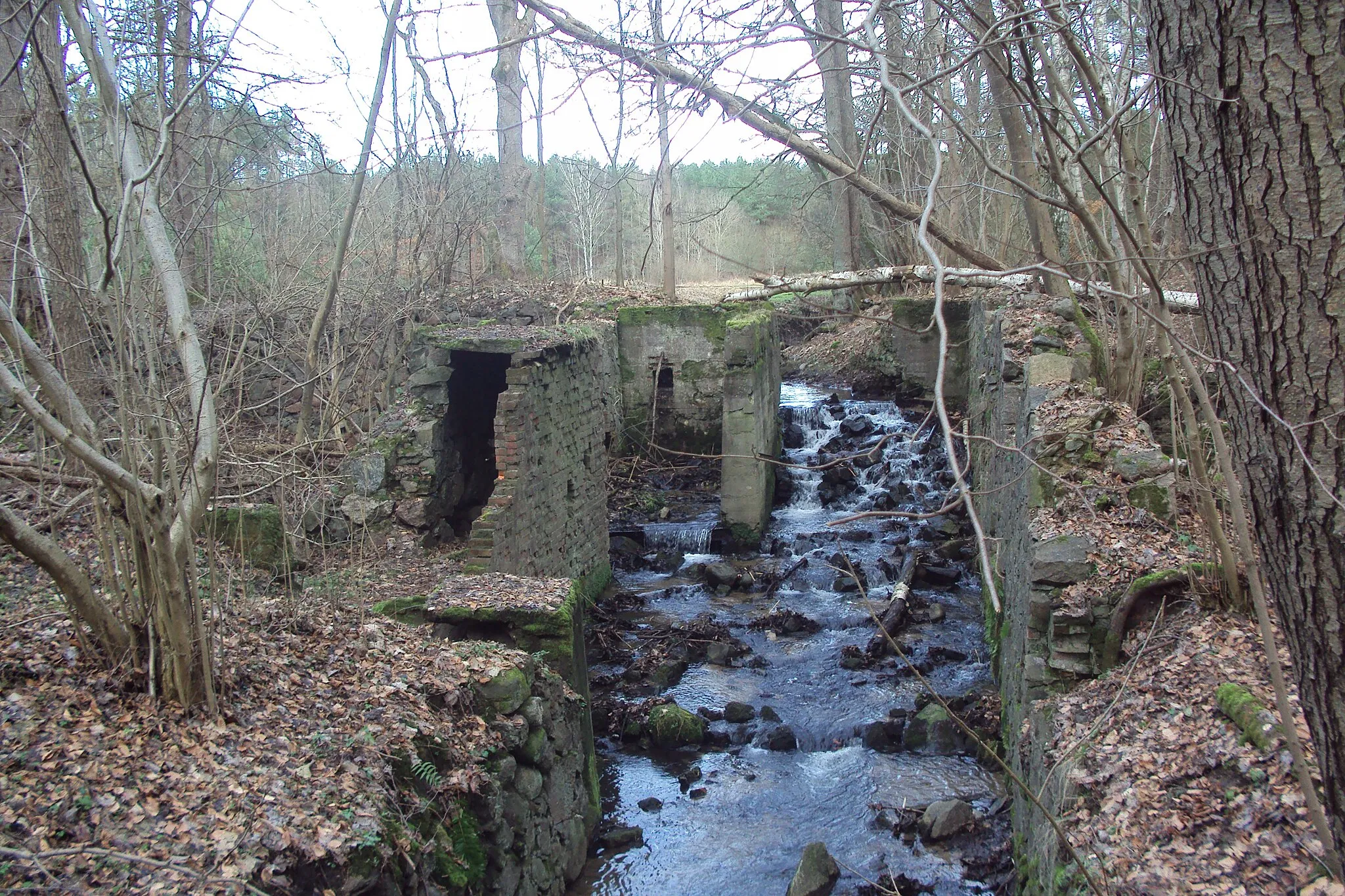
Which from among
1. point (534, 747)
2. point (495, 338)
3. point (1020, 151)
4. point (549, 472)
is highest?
point (1020, 151)

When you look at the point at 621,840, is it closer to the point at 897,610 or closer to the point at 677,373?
the point at 897,610

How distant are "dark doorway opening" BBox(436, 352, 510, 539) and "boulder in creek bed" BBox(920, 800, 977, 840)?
5127 millimetres

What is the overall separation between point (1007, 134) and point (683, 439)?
908 centimetres

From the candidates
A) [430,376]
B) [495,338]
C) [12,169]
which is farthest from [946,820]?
[12,169]

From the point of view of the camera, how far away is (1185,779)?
341 centimetres

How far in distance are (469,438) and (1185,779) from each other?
7662 mm

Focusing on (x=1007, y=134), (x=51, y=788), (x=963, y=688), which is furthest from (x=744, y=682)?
(x=51, y=788)

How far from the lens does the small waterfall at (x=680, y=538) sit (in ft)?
39.8

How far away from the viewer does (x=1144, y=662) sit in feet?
14.4

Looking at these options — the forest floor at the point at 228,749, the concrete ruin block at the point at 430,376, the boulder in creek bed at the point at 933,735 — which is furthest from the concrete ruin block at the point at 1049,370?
the concrete ruin block at the point at 430,376

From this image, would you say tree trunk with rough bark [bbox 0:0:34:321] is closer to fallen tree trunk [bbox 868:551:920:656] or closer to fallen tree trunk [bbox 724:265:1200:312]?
fallen tree trunk [bbox 724:265:1200:312]

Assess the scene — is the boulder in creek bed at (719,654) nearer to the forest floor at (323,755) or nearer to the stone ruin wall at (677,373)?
the forest floor at (323,755)

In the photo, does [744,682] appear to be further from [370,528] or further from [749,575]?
[370,528]

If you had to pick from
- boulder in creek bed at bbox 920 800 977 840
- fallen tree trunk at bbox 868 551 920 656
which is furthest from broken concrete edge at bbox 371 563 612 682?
fallen tree trunk at bbox 868 551 920 656
